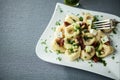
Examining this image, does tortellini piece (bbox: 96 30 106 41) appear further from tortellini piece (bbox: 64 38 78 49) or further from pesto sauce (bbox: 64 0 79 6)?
pesto sauce (bbox: 64 0 79 6)

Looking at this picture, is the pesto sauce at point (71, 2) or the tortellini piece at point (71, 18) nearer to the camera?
the tortellini piece at point (71, 18)

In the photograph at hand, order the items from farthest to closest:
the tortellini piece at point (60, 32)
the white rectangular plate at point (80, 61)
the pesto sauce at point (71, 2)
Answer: the pesto sauce at point (71, 2), the tortellini piece at point (60, 32), the white rectangular plate at point (80, 61)

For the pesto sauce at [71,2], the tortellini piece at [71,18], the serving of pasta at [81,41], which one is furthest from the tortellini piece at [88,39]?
the pesto sauce at [71,2]

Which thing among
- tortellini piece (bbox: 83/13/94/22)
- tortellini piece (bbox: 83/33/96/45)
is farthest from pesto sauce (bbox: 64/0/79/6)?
tortellini piece (bbox: 83/33/96/45)

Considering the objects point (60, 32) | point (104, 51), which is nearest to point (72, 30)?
point (60, 32)

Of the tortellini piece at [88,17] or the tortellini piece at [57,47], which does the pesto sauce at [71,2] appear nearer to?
the tortellini piece at [88,17]

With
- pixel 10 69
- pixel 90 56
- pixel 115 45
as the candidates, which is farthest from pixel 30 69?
pixel 115 45

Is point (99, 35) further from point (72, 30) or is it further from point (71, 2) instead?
point (71, 2)
